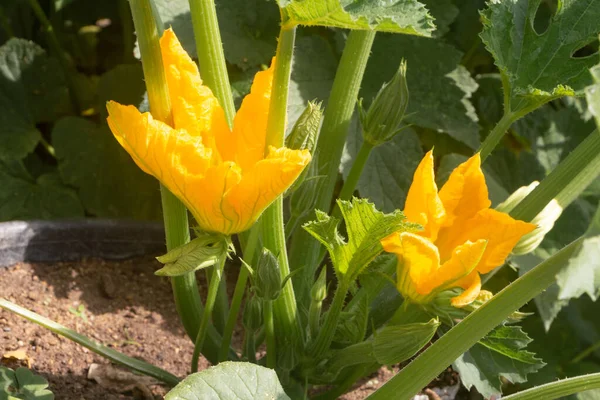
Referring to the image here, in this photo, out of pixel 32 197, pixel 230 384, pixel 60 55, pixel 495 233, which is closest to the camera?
pixel 230 384

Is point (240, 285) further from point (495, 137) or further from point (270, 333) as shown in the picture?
point (495, 137)

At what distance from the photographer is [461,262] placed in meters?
0.84

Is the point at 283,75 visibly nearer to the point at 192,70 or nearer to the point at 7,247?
the point at 192,70

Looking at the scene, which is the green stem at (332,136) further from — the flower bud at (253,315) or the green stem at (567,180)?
the green stem at (567,180)

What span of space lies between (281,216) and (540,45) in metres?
0.40

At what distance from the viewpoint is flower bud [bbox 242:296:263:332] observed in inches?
38.0

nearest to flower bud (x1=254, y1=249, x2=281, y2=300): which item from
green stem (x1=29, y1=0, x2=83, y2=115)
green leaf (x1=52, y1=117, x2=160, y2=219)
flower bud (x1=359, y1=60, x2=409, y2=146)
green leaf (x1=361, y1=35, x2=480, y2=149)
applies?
flower bud (x1=359, y1=60, x2=409, y2=146)

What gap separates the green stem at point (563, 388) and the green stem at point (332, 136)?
1.14 ft

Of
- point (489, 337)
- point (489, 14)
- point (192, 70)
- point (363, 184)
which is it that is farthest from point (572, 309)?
point (192, 70)

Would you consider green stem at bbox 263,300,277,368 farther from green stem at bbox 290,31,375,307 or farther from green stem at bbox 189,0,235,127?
green stem at bbox 189,0,235,127

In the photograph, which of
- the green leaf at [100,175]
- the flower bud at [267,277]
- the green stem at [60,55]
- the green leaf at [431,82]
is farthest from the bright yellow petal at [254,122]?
the green stem at [60,55]

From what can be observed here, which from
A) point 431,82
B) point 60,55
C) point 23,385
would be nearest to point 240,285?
point 23,385

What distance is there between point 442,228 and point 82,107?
1.08 m

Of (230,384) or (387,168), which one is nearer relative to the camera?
(230,384)
